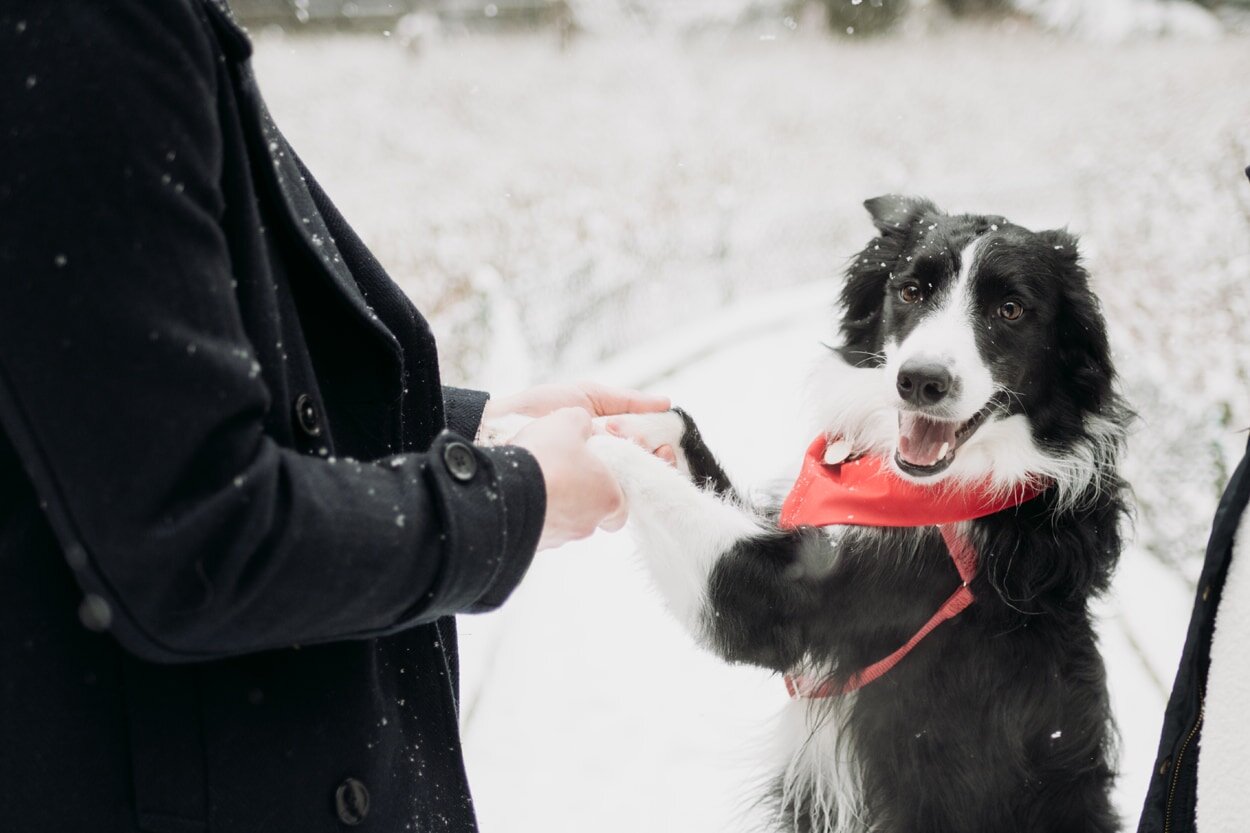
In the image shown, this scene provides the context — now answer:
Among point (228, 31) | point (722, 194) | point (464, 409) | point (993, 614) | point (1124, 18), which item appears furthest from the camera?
point (1124, 18)

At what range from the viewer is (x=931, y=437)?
184cm

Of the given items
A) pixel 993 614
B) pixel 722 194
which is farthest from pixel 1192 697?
pixel 722 194

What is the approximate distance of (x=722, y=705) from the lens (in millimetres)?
2770

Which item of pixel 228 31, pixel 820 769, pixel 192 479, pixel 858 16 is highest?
pixel 228 31

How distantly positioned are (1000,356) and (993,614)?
1.73 feet

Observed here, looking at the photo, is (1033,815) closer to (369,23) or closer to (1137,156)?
(1137,156)

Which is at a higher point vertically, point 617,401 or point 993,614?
point 617,401

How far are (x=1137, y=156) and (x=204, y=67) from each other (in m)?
5.81

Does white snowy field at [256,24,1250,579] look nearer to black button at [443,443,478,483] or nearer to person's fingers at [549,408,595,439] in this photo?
person's fingers at [549,408,595,439]

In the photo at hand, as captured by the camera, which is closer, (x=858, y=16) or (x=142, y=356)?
(x=142, y=356)

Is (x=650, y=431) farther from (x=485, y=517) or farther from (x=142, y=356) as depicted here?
(x=142, y=356)

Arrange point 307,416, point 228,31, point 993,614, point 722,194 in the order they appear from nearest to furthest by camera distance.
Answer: point 228,31 → point 307,416 → point 993,614 → point 722,194

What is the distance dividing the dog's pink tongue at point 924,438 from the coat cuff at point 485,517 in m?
1.12

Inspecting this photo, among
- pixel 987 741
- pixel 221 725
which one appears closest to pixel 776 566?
pixel 987 741
